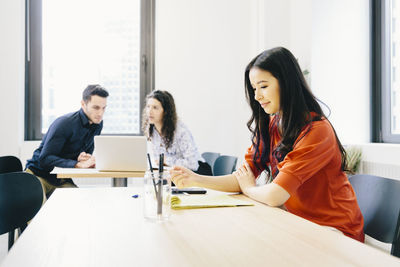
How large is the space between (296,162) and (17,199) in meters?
1.13

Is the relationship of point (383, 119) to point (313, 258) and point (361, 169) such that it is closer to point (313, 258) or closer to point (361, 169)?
point (361, 169)

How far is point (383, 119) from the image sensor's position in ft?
10.2

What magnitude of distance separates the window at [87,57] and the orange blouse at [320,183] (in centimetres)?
330

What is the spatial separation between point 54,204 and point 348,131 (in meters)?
2.78

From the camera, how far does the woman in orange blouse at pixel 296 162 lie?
4.06 ft

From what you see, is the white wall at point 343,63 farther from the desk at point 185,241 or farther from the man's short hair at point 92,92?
the desk at point 185,241

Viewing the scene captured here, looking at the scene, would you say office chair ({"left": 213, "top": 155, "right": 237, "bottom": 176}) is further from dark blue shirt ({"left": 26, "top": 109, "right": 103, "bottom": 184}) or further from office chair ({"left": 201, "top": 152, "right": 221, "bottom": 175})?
dark blue shirt ({"left": 26, "top": 109, "right": 103, "bottom": 184})

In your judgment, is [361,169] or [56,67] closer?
[361,169]

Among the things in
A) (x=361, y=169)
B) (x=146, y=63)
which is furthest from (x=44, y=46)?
(x=361, y=169)

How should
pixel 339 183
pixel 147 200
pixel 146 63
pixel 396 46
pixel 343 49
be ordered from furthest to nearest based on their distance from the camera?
pixel 146 63 < pixel 343 49 < pixel 396 46 < pixel 339 183 < pixel 147 200

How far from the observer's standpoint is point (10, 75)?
3.78m

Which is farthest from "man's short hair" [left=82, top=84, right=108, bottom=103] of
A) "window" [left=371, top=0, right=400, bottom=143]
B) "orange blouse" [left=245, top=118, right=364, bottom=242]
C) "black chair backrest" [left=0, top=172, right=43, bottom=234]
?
"window" [left=371, top=0, right=400, bottom=143]

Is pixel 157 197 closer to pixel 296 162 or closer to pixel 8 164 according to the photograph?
pixel 296 162

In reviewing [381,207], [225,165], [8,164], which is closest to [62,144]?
[8,164]
